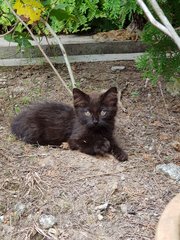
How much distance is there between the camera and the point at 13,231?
3.46 metres

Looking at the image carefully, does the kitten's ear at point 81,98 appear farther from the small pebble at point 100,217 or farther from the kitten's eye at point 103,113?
the small pebble at point 100,217

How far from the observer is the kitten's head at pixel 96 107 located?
14.2 feet

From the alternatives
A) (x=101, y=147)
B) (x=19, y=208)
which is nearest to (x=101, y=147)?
(x=101, y=147)

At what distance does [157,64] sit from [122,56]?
164 centimetres

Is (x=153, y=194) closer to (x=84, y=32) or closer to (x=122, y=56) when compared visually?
(x=122, y=56)

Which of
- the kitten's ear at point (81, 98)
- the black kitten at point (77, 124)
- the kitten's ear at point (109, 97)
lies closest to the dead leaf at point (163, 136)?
the black kitten at point (77, 124)

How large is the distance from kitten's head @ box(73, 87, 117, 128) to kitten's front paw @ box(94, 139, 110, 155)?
0.14 m

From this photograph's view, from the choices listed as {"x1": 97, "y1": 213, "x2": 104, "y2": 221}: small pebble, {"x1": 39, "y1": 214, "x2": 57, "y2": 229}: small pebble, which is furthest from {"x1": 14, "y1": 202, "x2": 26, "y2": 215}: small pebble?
{"x1": 97, "y1": 213, "x2": 104, "y2": 221}: small pebble

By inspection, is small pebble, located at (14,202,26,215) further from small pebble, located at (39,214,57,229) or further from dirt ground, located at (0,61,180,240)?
small pebble, located at (39,214,57,229)

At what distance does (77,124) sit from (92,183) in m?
0.80

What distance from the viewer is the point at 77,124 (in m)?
4.45

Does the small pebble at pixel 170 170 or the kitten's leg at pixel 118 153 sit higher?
the small pebble at pixel 170 170

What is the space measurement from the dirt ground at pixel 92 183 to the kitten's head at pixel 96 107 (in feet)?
0.92

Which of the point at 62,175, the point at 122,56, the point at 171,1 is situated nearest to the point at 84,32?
the point at 122,56
